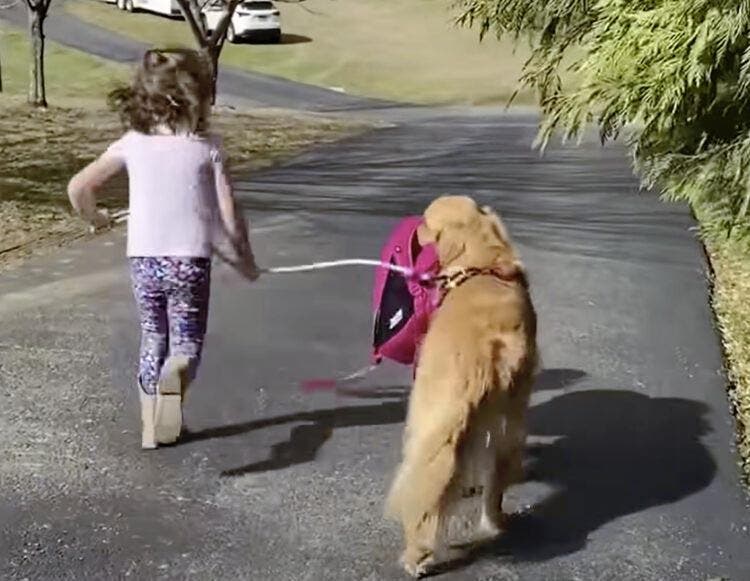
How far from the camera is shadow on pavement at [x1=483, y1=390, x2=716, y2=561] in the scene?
13.7 ft

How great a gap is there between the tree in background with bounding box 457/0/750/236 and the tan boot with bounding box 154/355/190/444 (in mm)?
4412

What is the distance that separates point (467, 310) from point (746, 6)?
14.3 feet

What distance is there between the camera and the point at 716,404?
557 centimetres

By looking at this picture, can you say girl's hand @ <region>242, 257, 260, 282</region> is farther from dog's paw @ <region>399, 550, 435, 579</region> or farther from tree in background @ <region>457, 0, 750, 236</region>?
Answer: tree in background @ <region>457, 0, 750, 236</region>

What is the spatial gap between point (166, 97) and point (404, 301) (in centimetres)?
116

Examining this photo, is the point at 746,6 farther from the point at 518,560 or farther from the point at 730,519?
the point at 518,560

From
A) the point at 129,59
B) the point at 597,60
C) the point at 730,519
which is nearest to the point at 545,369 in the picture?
the point at 730,519

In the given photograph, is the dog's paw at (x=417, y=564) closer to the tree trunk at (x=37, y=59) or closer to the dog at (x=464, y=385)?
the dog at (x=464, y=385)

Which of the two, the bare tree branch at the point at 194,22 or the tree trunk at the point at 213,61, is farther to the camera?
the bare tree branch at the point at 194,22

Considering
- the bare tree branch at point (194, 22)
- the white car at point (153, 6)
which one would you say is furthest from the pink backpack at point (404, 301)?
the white car at point (153, 6)

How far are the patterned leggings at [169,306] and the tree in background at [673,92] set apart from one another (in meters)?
4.27

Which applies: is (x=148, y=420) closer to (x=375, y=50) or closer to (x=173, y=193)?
(x=173, y=193)

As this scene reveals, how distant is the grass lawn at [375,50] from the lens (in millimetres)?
32500

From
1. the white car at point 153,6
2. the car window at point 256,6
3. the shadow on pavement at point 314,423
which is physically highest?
the shadow on pavement at point 314,423
